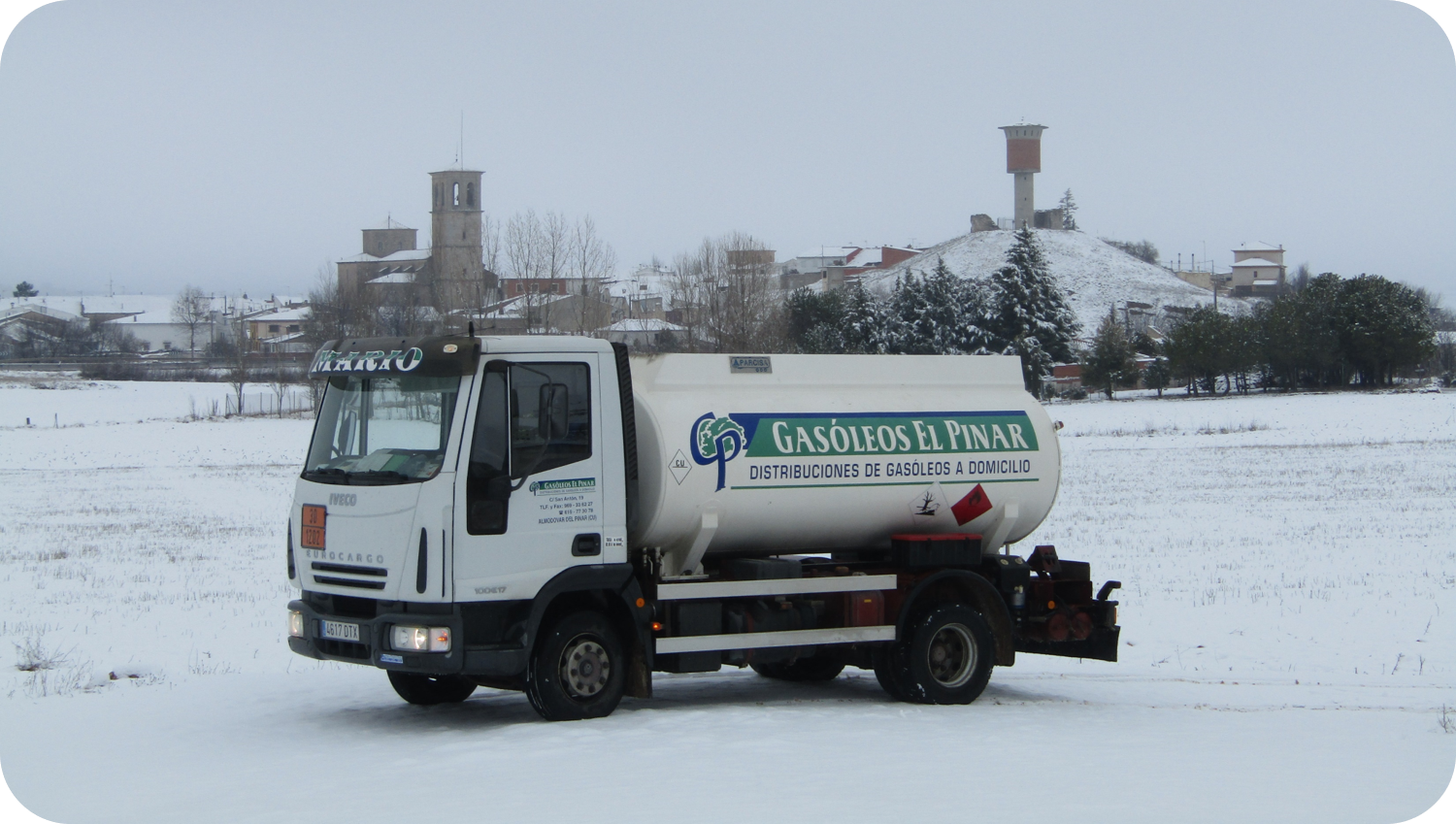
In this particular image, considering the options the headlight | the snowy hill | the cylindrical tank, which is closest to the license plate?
the headlight

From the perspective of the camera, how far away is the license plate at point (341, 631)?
33.4 feet

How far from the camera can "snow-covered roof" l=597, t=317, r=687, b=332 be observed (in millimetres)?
76969

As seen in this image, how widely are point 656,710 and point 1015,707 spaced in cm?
296

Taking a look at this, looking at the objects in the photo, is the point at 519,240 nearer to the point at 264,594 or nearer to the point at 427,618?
the point at 264,594

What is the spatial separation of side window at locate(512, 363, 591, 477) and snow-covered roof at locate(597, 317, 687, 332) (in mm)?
60700

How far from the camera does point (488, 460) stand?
1008cm

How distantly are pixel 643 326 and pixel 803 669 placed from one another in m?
66.5

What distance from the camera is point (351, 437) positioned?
1063 centimetres

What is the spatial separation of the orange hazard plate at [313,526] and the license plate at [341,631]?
0.59 meters

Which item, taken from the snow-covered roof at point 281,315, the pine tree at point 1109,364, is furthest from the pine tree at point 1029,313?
the snow-covered roof at point 281,315

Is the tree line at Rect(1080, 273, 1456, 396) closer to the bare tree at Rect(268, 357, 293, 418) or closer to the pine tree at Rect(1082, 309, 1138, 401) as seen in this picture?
the pine tree at Rect(1082, 309, 1138, 401)

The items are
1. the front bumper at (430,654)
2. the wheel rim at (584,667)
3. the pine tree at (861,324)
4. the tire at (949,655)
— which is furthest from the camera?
the pine tree at (861,324)

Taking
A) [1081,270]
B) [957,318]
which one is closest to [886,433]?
[957,318]

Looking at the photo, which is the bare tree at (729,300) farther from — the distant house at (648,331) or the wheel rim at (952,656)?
the wheel rim at (952,656)
